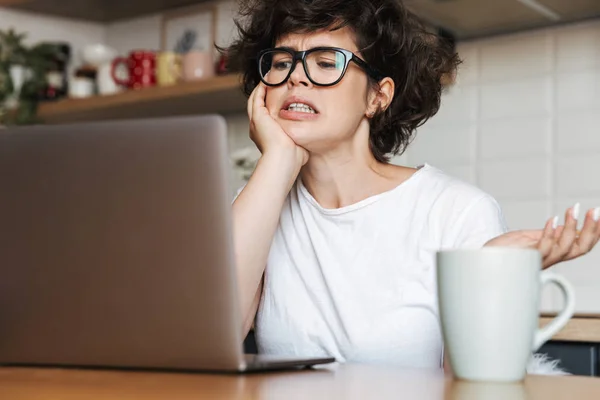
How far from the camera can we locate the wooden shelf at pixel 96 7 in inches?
121

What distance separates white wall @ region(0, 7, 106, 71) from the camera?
3.20 metres

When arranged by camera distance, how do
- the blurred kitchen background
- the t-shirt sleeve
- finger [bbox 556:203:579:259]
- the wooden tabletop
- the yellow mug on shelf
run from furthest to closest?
the yellow mug on shelf → the blurred kitchen background → the t-shirt sleeve → finger [bbox 556:203:579:259] → the wooden tabletop

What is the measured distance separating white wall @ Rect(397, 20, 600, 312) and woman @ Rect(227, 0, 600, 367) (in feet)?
2.66

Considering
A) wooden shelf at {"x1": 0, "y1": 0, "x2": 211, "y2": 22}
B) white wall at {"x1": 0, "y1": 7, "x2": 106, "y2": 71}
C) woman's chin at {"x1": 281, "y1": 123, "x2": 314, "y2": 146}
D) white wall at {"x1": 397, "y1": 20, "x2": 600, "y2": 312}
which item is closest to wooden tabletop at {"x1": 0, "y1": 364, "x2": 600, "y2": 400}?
woman's chin at {"x1": 281, "y1": 123, "x2": 314, "y2": 146}

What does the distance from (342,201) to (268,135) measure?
21cm

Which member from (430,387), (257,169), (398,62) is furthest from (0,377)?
(398,62)

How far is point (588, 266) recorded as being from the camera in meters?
2.28

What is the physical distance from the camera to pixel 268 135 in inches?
56.0

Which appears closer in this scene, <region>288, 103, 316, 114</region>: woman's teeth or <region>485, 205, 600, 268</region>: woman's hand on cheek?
<region>485, 205, 600, 268</region>: woman's hand on cheek

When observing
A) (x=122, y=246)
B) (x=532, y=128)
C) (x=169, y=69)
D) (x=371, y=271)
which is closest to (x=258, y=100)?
(x=371, y=271)

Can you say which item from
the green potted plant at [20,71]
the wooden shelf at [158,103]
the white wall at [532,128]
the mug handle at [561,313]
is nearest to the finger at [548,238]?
the mug handle at [561,313]

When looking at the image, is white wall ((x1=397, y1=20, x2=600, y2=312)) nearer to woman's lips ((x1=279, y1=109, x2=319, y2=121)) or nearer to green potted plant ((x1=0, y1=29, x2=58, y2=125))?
woman's lips ((x1=279, y1=109, x2=319, y2=121))

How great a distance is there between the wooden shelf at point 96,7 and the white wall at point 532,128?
1.05 metres

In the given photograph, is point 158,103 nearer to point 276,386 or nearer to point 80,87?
point 80,87
